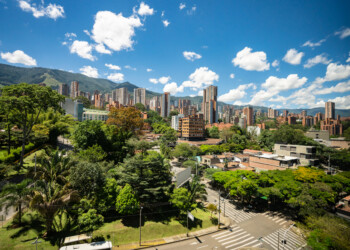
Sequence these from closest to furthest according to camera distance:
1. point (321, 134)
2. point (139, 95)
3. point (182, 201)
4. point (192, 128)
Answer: point (182, 201) < point (192, 128) < point (321, 134) < point (139, 95)

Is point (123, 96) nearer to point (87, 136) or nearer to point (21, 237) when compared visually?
point (87, 136)

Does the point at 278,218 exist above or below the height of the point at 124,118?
below

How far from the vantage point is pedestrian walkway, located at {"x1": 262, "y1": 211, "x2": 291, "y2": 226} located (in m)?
21.7

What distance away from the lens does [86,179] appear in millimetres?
16547

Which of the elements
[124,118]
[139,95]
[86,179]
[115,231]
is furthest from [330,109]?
[86,179]

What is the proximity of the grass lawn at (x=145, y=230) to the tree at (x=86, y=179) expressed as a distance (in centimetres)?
380

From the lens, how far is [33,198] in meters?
13.0

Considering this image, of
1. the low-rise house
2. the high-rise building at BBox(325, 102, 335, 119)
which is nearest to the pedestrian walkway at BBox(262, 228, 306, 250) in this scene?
the low-rise house

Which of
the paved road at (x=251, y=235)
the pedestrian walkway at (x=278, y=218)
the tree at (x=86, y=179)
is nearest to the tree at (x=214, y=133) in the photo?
the pedestrian walkway at (x=278, y=218)

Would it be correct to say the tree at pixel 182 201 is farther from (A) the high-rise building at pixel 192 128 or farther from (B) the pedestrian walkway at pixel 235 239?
(A) the high-rise building at pixel 192 128

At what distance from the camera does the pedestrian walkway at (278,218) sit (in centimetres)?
2166

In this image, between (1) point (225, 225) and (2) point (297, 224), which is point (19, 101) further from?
(2) point (297, 224)

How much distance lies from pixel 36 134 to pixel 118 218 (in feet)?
67.4

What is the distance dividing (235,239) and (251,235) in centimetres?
217
